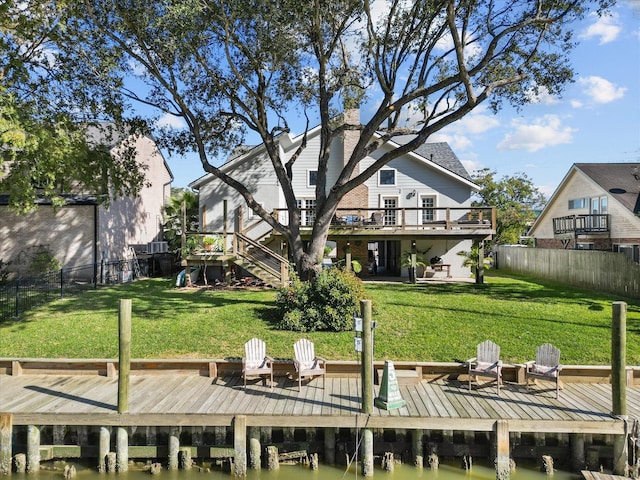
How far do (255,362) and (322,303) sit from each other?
3.29m

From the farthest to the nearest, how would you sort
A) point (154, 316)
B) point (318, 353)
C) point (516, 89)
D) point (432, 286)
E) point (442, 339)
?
1. point (432, 286)
2. point (516, 89)
3. point (154, 316)
4. point (442, 339)
5. point (318, 353)

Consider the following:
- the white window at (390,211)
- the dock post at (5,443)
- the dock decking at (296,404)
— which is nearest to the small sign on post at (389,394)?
the dock decking at (296,404)

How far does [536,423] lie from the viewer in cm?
731

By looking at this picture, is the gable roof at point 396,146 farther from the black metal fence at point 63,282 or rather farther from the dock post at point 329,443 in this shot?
the dock post at point 329,443

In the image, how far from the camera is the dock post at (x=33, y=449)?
301 inches

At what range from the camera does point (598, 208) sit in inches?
1037

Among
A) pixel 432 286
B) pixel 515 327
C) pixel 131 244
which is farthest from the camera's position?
pixel 131 244

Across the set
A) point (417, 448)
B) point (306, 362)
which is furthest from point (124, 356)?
point (417, 448)

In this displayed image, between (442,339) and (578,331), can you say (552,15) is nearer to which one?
(578,331)

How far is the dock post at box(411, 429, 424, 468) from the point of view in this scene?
7.65 metres

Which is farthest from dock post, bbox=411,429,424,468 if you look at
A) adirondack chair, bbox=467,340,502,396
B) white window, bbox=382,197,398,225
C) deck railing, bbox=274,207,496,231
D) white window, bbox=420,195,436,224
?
white window, bbox=420,195,436,224

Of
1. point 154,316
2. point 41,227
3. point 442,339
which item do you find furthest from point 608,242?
point 41,227

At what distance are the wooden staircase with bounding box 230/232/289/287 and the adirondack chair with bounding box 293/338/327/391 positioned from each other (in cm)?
752

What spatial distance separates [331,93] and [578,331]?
408 inches
